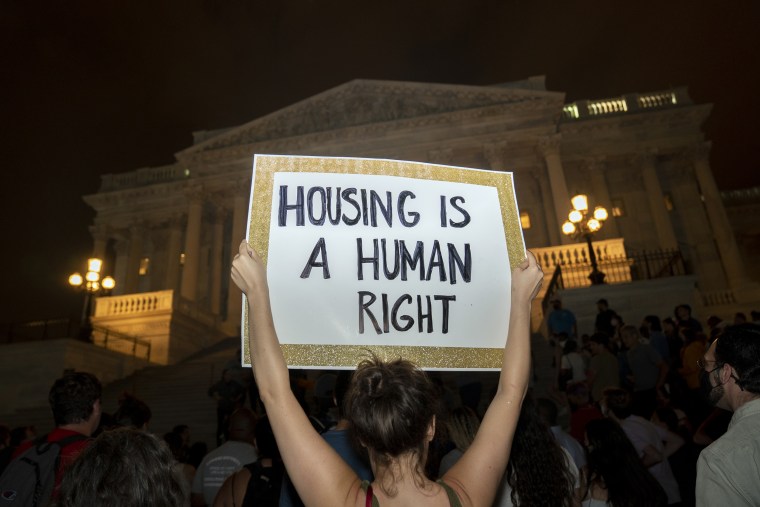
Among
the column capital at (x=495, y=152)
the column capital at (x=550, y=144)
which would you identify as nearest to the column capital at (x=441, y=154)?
the column capital at (x=495, y=152)

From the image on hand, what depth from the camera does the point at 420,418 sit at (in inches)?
74.5

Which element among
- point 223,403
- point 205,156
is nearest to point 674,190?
point 205,156

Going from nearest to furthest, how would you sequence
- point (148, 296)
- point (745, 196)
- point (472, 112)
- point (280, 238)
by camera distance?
point (280, 238)
point (148, 296)
point (472, 112)
point (745, 196)

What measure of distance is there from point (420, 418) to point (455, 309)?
2.72ft

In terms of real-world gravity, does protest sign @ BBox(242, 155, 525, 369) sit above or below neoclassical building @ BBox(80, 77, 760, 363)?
below

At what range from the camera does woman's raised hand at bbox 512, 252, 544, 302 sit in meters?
2.57

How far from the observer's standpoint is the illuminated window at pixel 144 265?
40.6 meters

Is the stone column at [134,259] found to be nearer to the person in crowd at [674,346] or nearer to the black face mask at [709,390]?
the person in crowd at [674,346]

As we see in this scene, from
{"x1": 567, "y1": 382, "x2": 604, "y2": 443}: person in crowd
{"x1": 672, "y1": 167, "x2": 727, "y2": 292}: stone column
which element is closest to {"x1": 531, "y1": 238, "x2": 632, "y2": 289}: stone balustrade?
{"x1": 672, "y1": 167, "x2": 727, "y2": 292}: stone column

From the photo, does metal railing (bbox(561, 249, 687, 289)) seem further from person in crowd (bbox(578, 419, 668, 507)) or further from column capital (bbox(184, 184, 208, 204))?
column capital (bbox(184, 184, 208, 204))

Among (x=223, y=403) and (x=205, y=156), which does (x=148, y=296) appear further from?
(x=223, y=403)

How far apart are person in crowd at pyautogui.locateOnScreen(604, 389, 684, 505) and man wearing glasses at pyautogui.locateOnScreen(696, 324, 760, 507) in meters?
2.31

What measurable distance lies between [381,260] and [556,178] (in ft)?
99.4

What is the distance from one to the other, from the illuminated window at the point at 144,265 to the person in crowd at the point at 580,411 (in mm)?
38986
